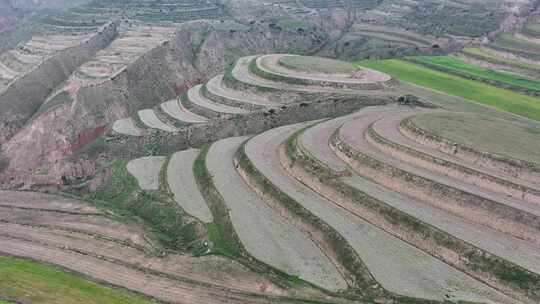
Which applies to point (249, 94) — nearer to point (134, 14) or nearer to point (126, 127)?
point (126, 127)

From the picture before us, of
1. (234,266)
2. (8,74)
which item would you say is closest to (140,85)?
(8,74)

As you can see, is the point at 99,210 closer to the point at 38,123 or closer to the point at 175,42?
the point at 38,123

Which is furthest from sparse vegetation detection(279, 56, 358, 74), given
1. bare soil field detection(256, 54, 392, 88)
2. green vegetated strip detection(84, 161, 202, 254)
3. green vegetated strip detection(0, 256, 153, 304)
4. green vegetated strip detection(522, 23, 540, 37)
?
green vegetated strip detection(0, 256, 153, 304)

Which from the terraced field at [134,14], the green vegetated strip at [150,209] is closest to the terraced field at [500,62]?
the green vegetated strip at [150,209]

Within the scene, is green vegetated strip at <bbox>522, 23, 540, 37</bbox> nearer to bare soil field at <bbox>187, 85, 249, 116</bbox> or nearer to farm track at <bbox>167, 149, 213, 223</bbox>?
bare soil field at <bbox>187, 85, 249, 116</bbox>

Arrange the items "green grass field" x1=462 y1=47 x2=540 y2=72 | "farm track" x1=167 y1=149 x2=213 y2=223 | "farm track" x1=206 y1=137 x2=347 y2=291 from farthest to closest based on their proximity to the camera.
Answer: "green grass field" x1=462 y1=47 x2=540 y2=72 < "farm track" x1=167 y1=149 x2=213 y2=223 < "farm track" x1=206 y1=137 x2=347 y2=291

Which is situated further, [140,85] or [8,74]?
[8,74]
